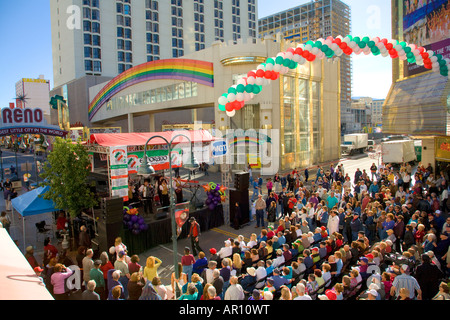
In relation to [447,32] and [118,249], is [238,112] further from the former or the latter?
[118,249]

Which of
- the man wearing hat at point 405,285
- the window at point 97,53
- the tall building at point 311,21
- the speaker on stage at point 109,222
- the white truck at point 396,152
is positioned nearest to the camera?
the man wearing hat at point 405,285

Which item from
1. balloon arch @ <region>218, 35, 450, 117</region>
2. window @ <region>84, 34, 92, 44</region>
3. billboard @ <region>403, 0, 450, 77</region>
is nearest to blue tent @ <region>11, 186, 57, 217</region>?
balloon arch @ <region>218, 35, 450, 117</region>

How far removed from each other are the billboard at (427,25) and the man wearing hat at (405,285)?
62.3ft

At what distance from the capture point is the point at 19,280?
3521 mm

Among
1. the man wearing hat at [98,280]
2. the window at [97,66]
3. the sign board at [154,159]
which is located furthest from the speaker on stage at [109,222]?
the window at [97,66]

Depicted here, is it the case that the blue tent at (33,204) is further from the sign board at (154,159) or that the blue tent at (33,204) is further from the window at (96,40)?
the window at (96,40)

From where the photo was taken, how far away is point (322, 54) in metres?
18.0

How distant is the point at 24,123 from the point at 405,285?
18.4 meters

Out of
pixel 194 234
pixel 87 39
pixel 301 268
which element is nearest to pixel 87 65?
pixel 87 39

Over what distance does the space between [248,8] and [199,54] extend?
6226 centimetres

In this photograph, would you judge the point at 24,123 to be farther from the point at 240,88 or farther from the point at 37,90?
the point at 37,90

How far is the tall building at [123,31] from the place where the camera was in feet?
193

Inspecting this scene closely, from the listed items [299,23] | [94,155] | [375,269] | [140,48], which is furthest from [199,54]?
[299,23]

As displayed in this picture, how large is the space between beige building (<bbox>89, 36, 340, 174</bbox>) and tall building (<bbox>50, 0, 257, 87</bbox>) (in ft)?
74.9
